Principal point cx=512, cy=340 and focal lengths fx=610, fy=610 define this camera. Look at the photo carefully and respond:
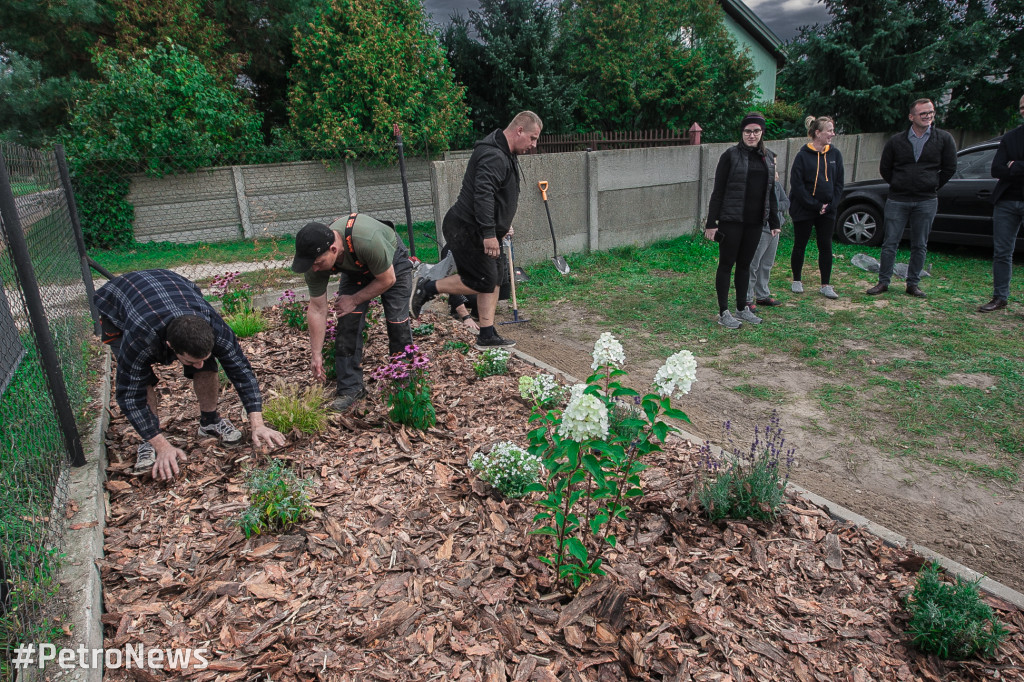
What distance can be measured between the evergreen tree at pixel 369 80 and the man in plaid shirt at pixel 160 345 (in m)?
10.8

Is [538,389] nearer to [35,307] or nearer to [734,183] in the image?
[35,307]

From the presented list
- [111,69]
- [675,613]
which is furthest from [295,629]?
[111,69]

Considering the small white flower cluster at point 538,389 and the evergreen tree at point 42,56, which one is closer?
the small white flower cluster at point 538,389

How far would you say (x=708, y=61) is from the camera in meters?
18.9

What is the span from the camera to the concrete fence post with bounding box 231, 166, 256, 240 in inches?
523

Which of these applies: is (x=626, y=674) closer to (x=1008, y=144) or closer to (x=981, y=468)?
(x=981, y=468)

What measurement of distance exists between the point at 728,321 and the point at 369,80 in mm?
11378

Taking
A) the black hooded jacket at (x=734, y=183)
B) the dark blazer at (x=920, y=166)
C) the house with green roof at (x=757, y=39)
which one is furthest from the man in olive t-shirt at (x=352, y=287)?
the house with green roof at (x=757, y=39)

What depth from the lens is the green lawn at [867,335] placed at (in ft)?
13.5

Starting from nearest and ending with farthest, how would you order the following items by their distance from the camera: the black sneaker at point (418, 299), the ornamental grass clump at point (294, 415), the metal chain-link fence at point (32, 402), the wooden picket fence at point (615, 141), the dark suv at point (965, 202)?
the metal chain-link fence at point (32, 402)
the ornamental grass clump at point (294, 415)
the black sneaker at point (418, 299)
the dark suv at point (965, 202)
the wooden picket fence at point (615, 141)

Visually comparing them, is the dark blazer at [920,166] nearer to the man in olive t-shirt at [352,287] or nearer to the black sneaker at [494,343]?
the black sneaker at [494,343]

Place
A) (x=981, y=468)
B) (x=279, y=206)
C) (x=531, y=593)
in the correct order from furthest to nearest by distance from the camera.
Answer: (x=279, y=206)
(x=981, y=468)
(x=531, y=593)

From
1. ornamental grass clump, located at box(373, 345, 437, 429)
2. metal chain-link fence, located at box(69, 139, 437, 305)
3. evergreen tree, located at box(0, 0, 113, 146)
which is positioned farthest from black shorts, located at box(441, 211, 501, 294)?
evergreen tree, located at box(0, 0, 113, 146)

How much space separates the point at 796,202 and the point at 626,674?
20.0 ft
